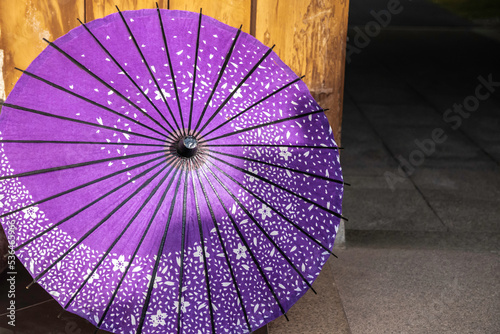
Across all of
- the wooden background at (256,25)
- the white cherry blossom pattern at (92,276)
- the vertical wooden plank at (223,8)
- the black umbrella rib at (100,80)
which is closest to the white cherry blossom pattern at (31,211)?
the white cherry blossom pattern at (92,276)

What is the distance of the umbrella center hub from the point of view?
2275 millimetres

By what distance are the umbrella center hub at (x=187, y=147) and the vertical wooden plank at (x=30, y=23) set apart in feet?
4.75

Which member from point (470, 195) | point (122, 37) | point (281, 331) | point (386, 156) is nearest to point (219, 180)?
point (122, 37)

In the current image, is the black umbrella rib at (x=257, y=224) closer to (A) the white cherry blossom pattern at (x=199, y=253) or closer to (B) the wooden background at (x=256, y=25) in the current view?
(A) the white cherry blossom pattern at (x=199, y=253)

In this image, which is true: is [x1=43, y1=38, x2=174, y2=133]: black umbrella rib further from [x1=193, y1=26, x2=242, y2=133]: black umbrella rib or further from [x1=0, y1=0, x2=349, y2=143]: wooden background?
[x1=0, y1=0, x2=349, y2=143]: wooden background

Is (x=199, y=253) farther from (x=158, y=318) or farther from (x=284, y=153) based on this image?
(x=284, y=153)

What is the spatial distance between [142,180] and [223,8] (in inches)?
55.4

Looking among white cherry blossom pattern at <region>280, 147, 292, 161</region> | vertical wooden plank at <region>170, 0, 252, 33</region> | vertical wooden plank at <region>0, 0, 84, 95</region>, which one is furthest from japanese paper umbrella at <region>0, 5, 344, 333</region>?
vertical wooden plank at <region>0, 0, 84, 95</region>

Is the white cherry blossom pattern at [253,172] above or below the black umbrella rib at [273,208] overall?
above

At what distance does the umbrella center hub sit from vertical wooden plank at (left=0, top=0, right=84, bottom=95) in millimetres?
1446

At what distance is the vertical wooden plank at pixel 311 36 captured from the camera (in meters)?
3.43

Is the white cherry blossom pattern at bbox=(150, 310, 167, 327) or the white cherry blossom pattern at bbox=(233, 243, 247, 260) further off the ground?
the white cherry blossom pattern at bbox=(233, 243, 247, 260)

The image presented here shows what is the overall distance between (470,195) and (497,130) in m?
2.00

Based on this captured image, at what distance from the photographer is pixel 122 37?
7.94ft
